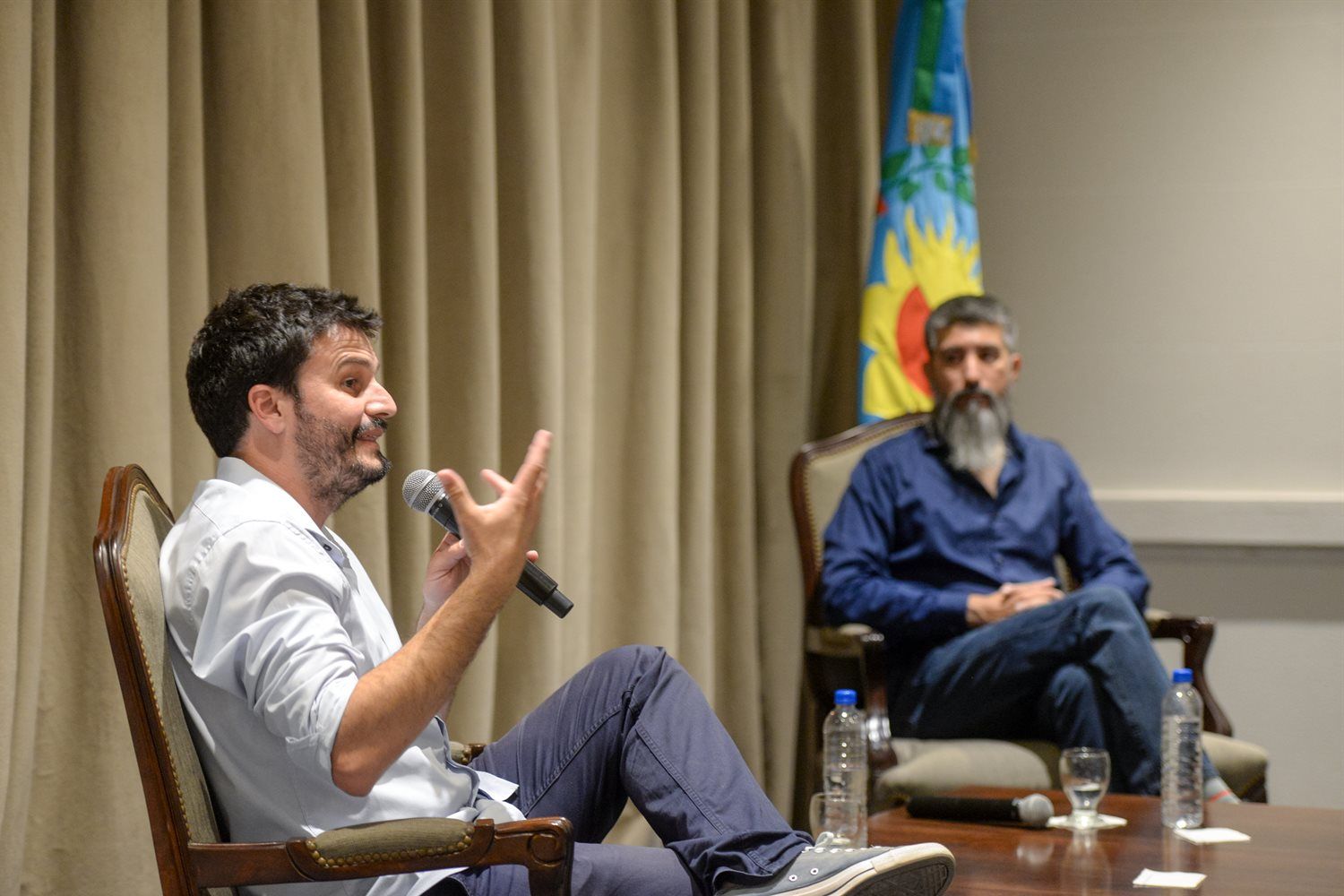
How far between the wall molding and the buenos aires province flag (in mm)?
872

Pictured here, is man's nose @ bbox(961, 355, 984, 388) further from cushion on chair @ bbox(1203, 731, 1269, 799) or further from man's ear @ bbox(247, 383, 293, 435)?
man's ear @ bbox(247, 383, 293, 435)

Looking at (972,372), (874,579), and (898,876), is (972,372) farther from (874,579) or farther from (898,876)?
(898,876)

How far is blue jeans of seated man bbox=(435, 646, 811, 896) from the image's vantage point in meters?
1.67

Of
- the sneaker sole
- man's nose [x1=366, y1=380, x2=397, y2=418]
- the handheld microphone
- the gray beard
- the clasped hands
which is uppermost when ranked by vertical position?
man's nose [x1=366, y1=380, x2=397, y2=418]

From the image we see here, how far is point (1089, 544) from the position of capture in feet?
11.6

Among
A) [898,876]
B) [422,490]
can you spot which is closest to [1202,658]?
[898,876]

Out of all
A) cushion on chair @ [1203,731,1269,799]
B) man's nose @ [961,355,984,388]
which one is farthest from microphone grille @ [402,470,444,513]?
man's nose @ [961,355,984,388]

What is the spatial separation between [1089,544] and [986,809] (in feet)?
4.05

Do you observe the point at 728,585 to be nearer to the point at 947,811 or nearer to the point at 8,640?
the point at 947,811

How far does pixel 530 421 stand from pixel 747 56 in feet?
4.69

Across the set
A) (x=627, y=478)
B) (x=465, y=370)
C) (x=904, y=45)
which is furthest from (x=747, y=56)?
(x=465, y=370)

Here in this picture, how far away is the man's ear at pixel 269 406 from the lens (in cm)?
172

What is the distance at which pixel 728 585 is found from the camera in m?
4.04

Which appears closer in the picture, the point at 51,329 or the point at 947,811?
the point at 51,329
